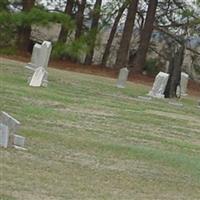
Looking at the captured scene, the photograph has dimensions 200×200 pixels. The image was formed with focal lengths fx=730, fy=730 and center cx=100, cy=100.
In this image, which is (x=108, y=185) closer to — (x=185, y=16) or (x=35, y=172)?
(x=35, y=172)

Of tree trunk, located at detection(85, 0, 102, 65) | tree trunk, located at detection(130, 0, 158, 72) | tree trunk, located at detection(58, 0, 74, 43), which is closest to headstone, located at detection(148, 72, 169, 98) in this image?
tree trunk, located at detection(58, 0, 74, 43)

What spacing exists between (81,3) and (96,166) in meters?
33.7

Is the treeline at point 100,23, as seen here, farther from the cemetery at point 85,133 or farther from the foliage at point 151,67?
the foliage at point 151,67

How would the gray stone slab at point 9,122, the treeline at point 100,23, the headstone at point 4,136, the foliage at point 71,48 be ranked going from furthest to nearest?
1. the foliage at point 71,48
2. the treeline at point 100,23
3. the gray stone slab at point 9,122
4. the headstone at point 4,136

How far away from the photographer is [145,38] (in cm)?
4256

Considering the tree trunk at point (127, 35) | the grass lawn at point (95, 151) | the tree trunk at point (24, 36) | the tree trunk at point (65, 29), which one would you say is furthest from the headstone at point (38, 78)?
the tree trunk at point (127, 35)

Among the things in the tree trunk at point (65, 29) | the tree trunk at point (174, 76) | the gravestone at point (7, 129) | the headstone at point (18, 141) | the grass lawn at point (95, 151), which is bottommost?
the grass lawn at point (95, 151)

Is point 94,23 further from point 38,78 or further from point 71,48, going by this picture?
point 38,78

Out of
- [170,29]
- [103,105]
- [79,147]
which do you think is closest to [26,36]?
[170,29]

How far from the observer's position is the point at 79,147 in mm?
10984

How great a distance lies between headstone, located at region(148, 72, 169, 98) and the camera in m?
23.8

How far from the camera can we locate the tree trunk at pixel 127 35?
40781 mm

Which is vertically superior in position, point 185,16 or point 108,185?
point 185,16

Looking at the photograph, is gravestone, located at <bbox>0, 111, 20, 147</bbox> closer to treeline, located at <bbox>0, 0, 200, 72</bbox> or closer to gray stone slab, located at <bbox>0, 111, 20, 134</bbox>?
gray stone slab, located at <bbox>0, 111, 20, 134</bbox>
